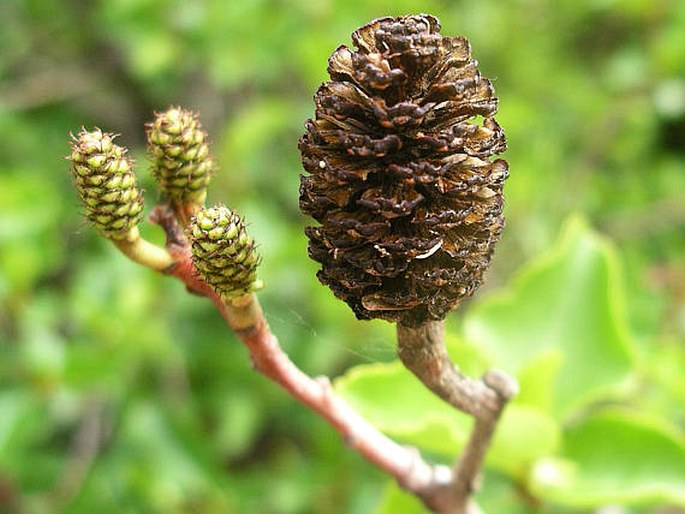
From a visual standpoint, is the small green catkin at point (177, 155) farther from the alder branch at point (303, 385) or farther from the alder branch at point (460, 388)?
the alder branch at point (460, 388)

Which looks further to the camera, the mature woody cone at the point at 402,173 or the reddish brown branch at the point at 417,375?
the reddish brown branch at the point at 417,375

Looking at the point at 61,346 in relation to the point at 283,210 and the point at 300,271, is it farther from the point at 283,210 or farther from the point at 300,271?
the point at 283,210

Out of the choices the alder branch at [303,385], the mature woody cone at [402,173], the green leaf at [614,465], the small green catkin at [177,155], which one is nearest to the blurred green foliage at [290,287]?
the green leaf at [614,465]

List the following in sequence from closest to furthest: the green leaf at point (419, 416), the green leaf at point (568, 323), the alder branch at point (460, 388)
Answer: the alder branch at point (460, 388), the green leaf at point (419, 416), the green leaf at point (568, 323)

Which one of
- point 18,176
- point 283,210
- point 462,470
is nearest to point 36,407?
point 18,176

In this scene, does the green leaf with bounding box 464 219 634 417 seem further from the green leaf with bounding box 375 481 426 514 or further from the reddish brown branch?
the reddish brown branch

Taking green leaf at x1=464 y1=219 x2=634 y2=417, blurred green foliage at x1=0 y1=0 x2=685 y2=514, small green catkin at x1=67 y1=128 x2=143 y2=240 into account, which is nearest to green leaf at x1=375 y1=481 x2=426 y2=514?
blurred green foliage at x1=0 y1=0 x2=685 y2=514

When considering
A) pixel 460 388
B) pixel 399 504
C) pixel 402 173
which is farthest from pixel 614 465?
pixel 402 173
